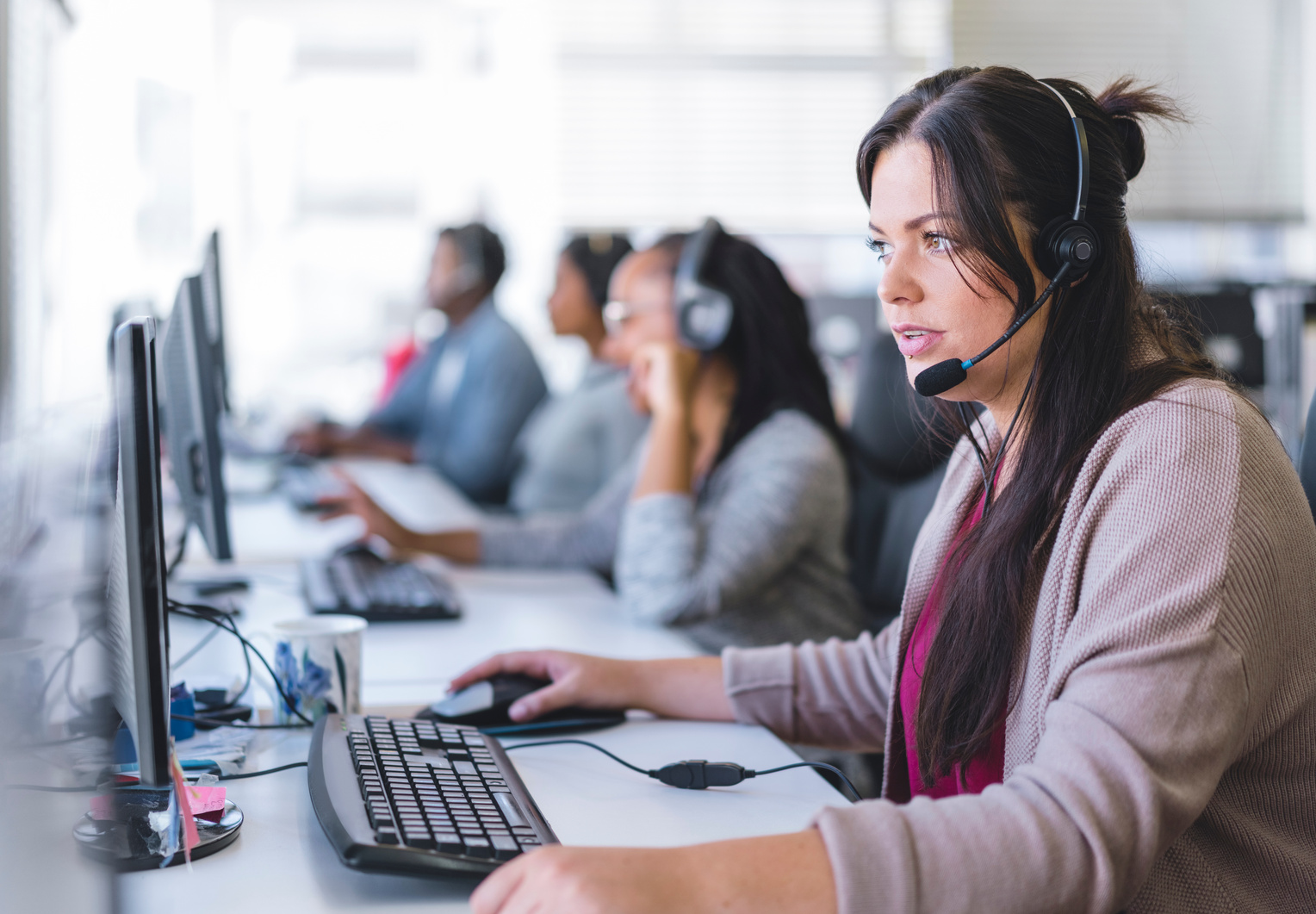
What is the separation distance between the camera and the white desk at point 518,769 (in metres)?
0.70

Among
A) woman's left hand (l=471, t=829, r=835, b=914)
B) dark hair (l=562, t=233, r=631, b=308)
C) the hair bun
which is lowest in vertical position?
woman's left hand (l=471, t=829, r=835, b=914)

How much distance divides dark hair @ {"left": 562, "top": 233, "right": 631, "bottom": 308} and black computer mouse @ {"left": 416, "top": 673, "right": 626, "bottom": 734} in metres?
1.94

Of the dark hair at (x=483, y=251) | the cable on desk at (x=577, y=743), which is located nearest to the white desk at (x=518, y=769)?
the cable on desk at (x=577, y=743)

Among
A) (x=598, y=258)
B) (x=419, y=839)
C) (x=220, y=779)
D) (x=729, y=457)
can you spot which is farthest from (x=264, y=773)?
(x=598, y=258)

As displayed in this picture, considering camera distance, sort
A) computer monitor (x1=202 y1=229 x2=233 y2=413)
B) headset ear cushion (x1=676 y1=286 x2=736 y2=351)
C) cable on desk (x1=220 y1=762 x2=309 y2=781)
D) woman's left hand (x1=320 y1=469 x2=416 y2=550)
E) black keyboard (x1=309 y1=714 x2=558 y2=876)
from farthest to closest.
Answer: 1. woman's left hand (x1=320 y1=469 x2=416 y2=550)
2. headset ear cushion (x1=676 y1=286 x2=736 y2=351)
3. computer monitor (x1=202 y1=229 x2=233 y2=413)
4. cable on desk (x1=220 y1=762 x2=309 y2=781)
5. black keyboard (x1=309 y1=714 x2=558 y2=876)

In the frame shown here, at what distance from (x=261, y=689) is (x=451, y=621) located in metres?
0.39

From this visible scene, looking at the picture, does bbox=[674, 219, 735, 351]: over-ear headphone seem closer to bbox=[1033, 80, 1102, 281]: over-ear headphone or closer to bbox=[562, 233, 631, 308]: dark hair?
bbox=[1033, 80, 1102, 281]: over-ear headphone

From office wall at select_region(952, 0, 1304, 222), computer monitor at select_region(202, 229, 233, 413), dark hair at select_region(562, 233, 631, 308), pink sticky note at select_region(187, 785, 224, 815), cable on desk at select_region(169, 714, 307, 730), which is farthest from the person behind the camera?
office wall at select_region(952, 0, 1304, 222)

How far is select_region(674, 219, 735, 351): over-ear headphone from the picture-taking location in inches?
62.4

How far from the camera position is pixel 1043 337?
0.83 m

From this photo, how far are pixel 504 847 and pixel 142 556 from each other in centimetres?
28

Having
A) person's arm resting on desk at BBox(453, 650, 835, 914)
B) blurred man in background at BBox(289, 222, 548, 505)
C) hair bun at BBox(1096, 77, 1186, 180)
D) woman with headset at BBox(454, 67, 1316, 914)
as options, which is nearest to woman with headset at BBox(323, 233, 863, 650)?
woman with headset at BBox(454, 67, 1316, 914)

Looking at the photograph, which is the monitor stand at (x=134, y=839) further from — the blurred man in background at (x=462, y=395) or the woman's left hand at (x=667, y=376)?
the blurred man in background at (x=462, y=395)

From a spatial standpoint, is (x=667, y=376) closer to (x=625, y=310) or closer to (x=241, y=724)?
(x=625, y=310)
